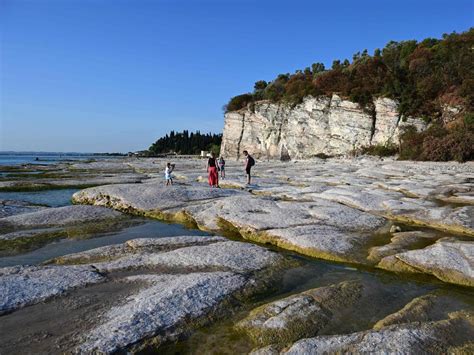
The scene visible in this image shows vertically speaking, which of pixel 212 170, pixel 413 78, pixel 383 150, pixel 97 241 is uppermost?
pixel 413 78

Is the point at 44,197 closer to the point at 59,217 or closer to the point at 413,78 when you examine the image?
the point at 59,217

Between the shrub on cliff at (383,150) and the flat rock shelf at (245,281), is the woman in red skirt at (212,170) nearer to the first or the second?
the flat rock shelf at (245,281)

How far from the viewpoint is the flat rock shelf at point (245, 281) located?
18.4ft

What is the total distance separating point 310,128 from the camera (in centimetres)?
6606

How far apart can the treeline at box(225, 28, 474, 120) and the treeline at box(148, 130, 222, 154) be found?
307ft

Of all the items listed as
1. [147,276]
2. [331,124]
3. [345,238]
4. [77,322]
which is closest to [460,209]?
[345,238]

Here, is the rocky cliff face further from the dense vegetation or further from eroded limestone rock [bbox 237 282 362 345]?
eroded limestone rock [bbox 237 282 362 345]

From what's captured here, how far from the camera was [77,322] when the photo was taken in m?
6.09

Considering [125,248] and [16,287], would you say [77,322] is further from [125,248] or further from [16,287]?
[125,248]

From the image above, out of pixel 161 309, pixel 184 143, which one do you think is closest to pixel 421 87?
pixel 161 309

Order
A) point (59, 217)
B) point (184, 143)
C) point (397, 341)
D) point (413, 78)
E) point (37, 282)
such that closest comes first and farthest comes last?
point (397, 341) < point (37, 282) < point (59, 217) < point (413, 78) < point (184, 143)

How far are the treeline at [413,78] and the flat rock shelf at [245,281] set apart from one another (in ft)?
135

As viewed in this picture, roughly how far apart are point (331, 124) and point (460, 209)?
48696 millimetres

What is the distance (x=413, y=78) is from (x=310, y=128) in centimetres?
1871
